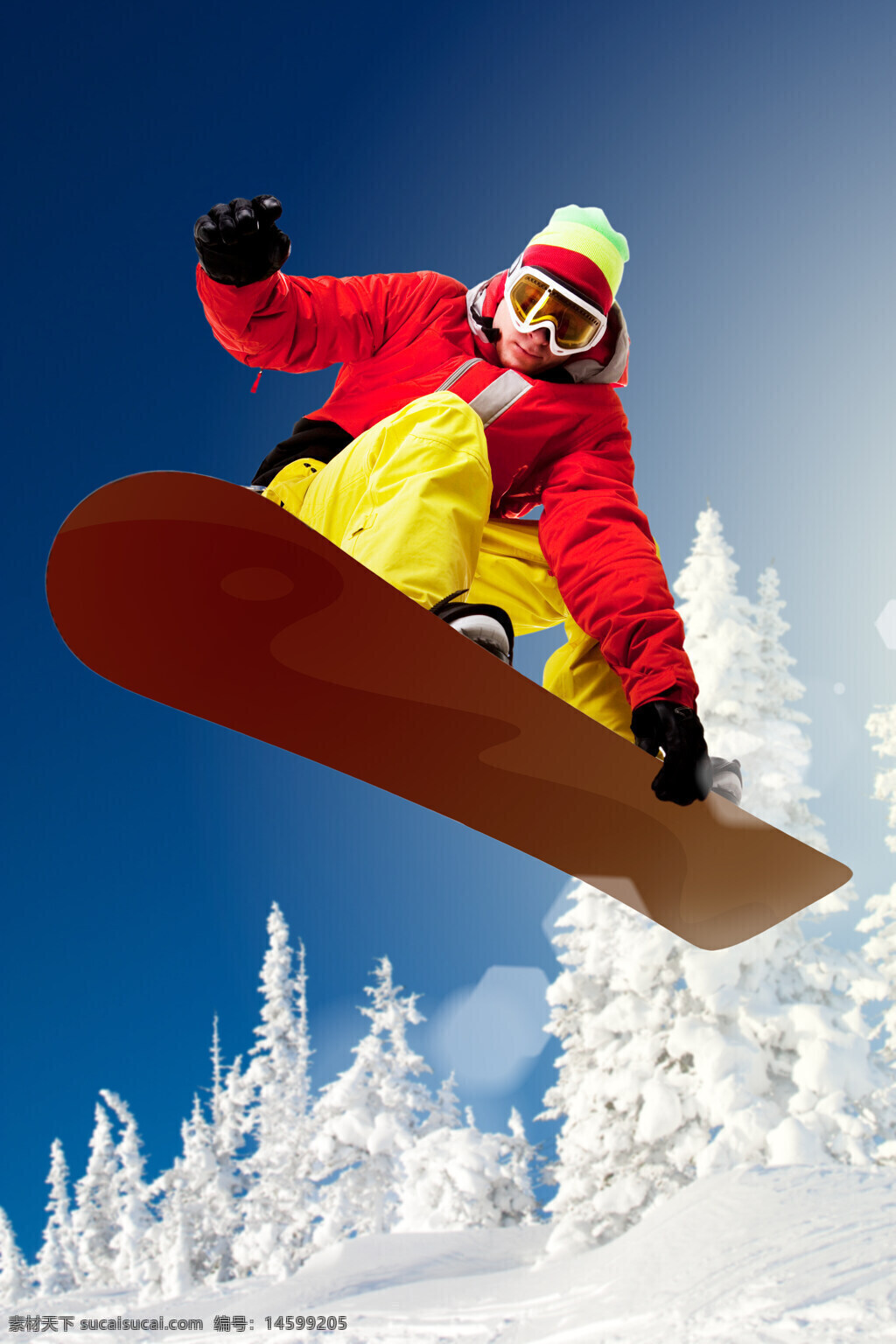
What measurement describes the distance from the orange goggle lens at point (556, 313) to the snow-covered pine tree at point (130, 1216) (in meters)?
33.0

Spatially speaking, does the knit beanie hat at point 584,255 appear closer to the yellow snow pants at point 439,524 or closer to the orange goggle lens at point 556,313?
the orange goggle lens at point 556,313

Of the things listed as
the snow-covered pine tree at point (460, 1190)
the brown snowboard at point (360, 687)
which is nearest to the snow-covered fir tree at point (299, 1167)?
the snow-covered pine tree at point (460, 1190)

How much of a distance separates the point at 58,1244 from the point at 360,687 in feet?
143

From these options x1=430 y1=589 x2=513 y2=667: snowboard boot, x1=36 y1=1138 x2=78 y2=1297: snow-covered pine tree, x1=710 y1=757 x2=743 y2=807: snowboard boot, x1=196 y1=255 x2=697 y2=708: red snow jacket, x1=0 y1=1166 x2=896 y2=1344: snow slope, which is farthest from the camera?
x1=36 y1=1138 x2=78 y2=1297: snow-covered pine tree

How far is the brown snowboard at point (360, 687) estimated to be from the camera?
242 centimetres

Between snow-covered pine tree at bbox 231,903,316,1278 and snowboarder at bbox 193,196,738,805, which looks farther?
snow-covered pine tree at bbox 231,903,316,1278

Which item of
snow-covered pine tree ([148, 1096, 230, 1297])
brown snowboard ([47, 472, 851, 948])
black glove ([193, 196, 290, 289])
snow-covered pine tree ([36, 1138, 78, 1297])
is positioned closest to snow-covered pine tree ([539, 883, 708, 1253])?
brown snowboard ([47, 472, 851, 948])

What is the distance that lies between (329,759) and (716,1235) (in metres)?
9.25

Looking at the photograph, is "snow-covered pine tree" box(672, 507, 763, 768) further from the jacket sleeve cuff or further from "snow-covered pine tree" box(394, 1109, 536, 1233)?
"snow-covered pine tree" box(394, 1109, 536, 1233)

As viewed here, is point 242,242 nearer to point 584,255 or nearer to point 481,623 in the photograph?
point 584,255

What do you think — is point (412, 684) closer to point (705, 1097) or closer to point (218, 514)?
point (218, 514)

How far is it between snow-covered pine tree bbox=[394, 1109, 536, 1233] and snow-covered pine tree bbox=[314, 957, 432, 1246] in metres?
0.61

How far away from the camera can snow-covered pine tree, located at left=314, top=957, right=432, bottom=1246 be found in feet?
62.2

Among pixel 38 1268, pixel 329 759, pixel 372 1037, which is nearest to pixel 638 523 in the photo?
pixel 329 759
